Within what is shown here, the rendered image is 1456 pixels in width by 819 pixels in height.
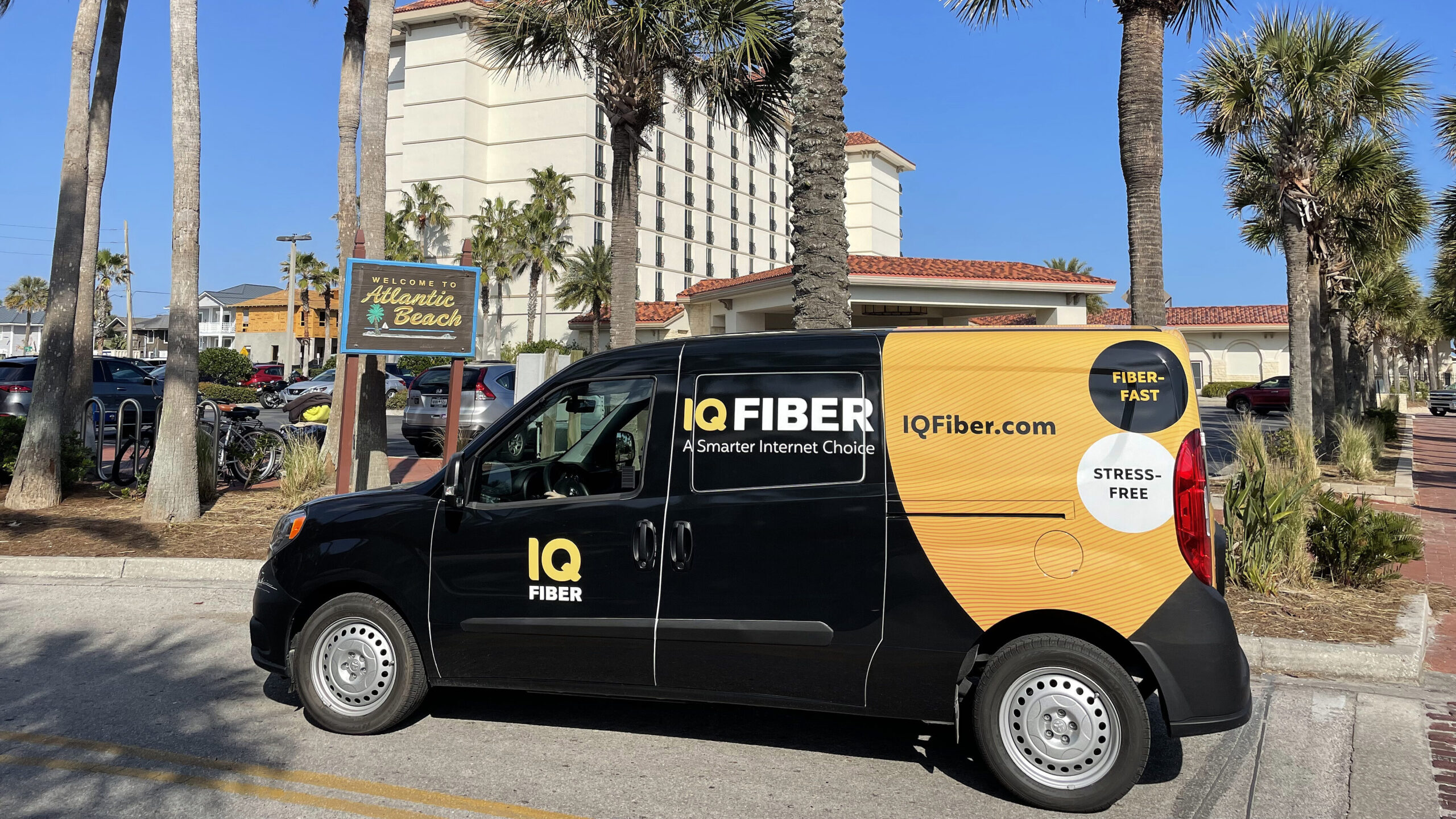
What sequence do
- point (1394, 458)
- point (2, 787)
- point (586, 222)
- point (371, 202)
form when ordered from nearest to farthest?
point (2, 787)
point (371, 202)
point (1394, 458)
point (586, 222)

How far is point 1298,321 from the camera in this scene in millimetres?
17516

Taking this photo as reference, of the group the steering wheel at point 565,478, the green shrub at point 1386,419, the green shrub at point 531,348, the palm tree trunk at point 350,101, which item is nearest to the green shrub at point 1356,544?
the steering wheel at point 565,478

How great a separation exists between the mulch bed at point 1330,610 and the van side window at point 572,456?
4209 mm

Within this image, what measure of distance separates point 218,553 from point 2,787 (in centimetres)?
532

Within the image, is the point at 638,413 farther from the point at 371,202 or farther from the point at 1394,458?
the point at 1394,458

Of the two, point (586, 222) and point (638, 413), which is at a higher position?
point (586, 222)

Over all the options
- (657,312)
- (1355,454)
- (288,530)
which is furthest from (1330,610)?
(657,312)

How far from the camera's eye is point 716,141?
7256 centimetres

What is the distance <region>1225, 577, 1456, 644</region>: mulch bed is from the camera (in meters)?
6.54

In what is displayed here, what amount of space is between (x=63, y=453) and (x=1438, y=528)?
624 inches

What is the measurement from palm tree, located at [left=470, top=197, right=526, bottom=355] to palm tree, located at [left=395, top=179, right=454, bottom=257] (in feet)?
6.13

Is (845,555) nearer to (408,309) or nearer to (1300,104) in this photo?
(408,309)

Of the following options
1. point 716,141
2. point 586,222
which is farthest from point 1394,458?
point 716,141

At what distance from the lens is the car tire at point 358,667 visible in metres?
4.97
